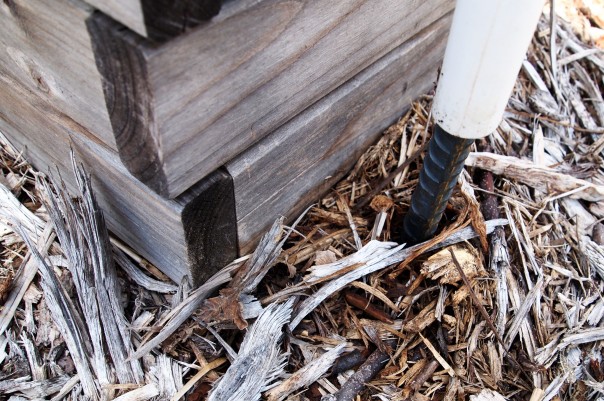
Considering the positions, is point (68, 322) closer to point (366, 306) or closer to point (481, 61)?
point (366, 306)

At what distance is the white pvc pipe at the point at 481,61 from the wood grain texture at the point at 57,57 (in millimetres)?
623

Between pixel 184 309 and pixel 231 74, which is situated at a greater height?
pixel 231 74

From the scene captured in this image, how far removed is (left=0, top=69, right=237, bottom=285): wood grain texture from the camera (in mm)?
1232

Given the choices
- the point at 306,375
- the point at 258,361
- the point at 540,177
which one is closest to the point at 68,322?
the point at 258,361

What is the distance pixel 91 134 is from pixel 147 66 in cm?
42

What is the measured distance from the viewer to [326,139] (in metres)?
1.49

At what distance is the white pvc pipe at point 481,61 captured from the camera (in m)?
0.95

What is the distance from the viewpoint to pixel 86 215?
1.38 m

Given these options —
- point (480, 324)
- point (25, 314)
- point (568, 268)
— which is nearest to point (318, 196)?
point (480, 324)

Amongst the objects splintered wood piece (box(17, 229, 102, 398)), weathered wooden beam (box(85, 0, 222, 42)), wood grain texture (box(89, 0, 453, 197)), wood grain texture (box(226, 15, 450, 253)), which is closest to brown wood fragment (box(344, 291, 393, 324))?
wood grain texture (box(226, 15, 450, 253))

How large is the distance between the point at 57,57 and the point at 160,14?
38 centimetres

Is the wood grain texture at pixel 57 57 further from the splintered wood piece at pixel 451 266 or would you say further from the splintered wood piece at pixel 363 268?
the splintered wood piece at pixel 451 266

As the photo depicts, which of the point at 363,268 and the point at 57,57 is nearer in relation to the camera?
the point at 57,57

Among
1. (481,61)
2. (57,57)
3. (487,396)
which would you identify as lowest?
(487,396)
